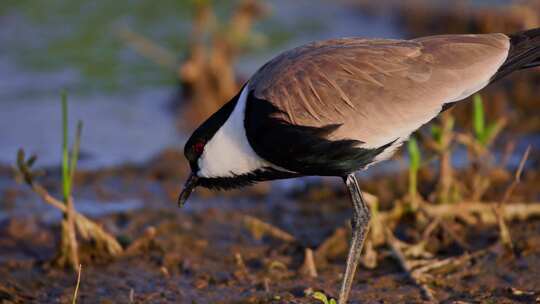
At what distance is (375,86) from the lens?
4.70 metres

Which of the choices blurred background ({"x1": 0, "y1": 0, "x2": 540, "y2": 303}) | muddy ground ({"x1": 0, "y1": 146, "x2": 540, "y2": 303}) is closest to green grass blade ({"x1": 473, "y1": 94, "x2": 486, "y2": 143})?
blurred background ({"x1": 0, "y1": 0, "x2": 540, "y2": 303})

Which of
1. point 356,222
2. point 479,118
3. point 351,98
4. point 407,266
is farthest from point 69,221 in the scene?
point 479,118

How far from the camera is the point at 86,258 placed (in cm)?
573

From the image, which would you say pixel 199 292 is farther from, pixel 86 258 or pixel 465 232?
pixel 465 232

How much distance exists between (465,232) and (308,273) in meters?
1.22

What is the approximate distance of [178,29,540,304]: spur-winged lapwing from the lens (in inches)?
183

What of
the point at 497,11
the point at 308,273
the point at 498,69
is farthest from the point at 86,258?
the point at 497,11

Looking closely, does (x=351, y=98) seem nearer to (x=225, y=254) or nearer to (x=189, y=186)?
(x=189, y=186)

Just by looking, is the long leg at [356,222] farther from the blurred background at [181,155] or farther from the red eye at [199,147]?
the red eye at [199,147]

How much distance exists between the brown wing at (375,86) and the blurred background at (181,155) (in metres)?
0.99

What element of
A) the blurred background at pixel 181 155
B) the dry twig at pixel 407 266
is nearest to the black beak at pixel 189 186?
the blurred background at pixel 181 155

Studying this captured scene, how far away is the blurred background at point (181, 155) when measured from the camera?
554 centimetres

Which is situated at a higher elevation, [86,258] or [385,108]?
[385,108]

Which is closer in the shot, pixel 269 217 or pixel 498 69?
pixel 498 69
